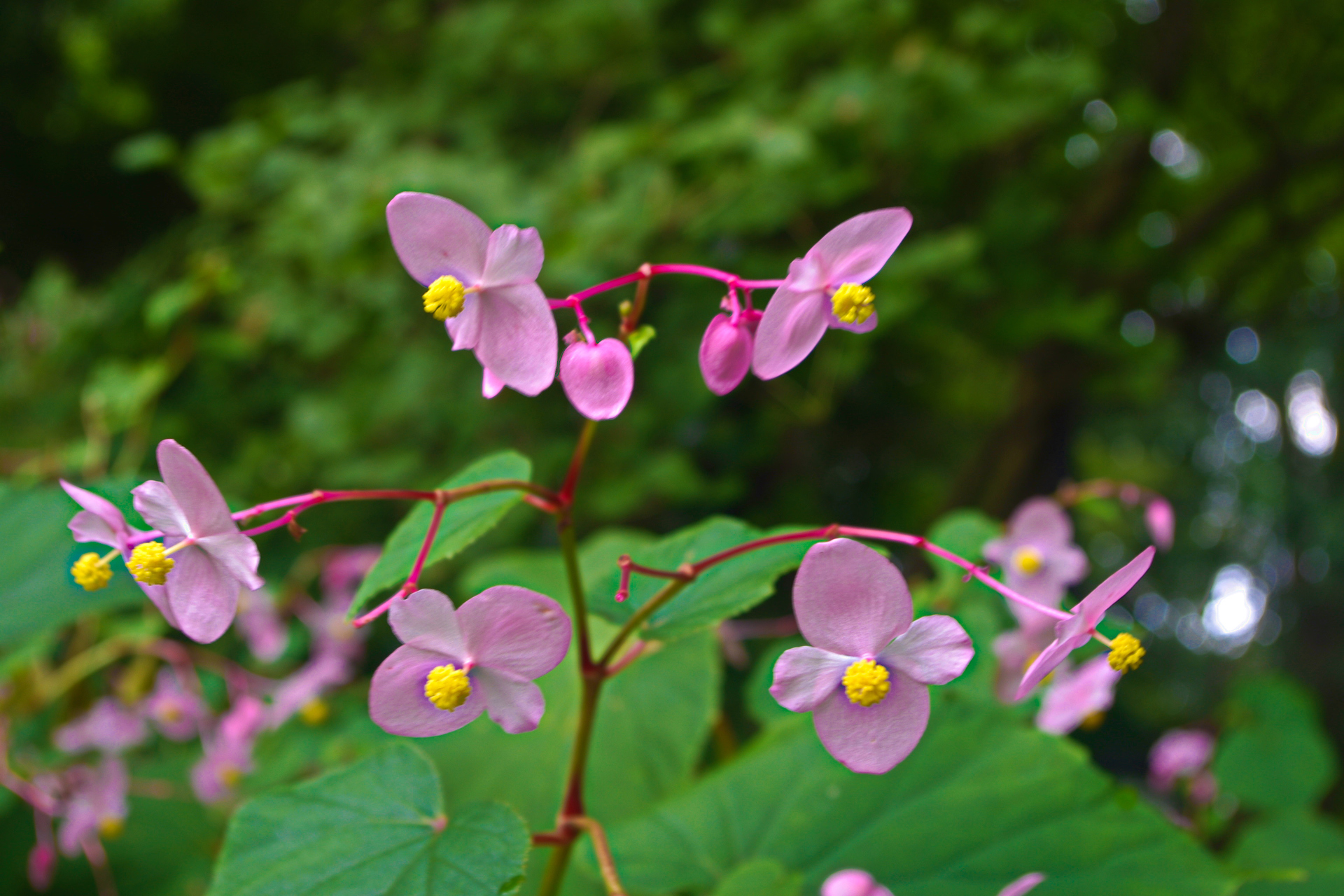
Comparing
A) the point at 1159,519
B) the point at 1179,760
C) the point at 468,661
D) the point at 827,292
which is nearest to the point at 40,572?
the point at 468,661

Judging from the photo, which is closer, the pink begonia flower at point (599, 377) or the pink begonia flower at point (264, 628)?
the pink begonia flower at point (599, 377)

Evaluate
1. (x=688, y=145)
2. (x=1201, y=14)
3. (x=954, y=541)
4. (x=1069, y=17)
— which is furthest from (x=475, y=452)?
(x=1201, y=14)

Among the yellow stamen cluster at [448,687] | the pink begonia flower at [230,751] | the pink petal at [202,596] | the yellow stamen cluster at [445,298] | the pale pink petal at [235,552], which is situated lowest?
the pink begonia flower at [230,751]

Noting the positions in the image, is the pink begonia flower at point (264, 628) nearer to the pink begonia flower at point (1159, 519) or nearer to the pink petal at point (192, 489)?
the pink petal at point (192, 489)

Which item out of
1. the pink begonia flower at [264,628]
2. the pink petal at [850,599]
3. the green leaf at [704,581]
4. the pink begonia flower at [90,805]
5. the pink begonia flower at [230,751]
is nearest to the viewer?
the pink petal at [850,599]

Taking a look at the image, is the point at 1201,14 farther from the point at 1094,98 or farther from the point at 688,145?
the point at 688,145

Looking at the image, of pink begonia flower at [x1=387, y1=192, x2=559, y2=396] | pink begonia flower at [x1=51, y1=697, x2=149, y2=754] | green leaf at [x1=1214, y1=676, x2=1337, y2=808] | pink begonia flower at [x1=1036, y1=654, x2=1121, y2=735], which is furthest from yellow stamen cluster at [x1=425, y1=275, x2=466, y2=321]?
green leaf at [x1=1214, y1=676, x2=1337, y2=808]

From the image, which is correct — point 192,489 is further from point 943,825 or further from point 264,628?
point 264,628

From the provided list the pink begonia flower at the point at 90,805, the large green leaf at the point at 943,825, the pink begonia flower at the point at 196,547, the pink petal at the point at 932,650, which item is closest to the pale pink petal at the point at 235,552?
the pink begonia flower at the point at 196,547
